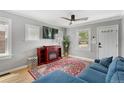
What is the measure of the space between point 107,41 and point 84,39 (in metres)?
1.40

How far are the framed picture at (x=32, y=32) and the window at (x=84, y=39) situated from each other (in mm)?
2660

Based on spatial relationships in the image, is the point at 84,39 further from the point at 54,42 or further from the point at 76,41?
the point at 54,42

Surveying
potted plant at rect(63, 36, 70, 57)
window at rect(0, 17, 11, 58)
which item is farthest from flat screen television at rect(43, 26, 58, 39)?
window at rect(0, 17, 11, 58)

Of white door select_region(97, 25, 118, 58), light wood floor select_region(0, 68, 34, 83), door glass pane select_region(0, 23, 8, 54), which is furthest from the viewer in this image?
white door select_region(97, 25, 118, 58)

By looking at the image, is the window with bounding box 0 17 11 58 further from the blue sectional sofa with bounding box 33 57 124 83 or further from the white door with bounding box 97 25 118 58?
the white door with bounding box 97 25 118 58

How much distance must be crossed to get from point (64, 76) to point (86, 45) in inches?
165

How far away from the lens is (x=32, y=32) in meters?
4.25

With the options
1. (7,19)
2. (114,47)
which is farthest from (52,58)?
(114,47)

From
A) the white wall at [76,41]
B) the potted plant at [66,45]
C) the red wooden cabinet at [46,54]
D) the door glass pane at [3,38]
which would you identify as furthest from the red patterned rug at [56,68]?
the potted plant at [66,45]

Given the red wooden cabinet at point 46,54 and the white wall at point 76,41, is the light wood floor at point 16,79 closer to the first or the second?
the red wooden cabinet at point 46,54

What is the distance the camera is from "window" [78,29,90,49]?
5.29 metres

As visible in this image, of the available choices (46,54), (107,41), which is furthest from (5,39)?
(107,41)

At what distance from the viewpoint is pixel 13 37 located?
3.44 meters

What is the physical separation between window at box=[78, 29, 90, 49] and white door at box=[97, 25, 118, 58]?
0.68 m
